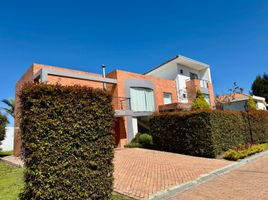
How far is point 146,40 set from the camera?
19625 mm

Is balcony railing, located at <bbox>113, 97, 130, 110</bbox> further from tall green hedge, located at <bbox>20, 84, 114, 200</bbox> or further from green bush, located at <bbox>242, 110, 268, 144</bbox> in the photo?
tall green hedge, located at <bbox>20, 84, 114, 200</bbox>

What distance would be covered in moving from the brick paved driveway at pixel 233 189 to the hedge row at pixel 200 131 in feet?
14.9

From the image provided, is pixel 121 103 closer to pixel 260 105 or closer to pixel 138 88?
pixel 138 88

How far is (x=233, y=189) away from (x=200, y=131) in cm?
664

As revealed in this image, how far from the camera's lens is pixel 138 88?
20.7 m

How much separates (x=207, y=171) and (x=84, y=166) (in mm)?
6222

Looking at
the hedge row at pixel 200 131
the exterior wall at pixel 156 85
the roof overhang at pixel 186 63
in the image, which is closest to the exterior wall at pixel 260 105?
the roof overhang at pixel 186 63

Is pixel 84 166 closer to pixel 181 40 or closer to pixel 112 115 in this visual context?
pixel 112 115

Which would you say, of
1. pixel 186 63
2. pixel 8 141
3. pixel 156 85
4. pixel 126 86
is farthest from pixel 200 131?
pixel 8 141

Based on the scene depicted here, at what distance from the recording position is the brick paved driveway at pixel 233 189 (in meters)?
5.74

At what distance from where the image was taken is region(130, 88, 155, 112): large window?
20.0 meters

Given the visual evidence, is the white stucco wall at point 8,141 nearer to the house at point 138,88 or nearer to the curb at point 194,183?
the house at point 138,88

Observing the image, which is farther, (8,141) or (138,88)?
(8,141)

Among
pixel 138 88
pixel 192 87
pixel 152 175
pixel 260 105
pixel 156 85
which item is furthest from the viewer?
pixel 260 105
